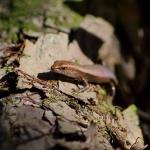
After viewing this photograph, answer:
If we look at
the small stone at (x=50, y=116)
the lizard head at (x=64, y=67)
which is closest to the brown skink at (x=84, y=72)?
the lizard head at (x=64, y=67)

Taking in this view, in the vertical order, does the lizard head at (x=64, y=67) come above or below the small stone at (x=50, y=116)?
above

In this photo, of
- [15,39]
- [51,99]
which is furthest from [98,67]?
[51,99]

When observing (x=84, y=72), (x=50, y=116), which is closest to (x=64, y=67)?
(x=84, y=72)

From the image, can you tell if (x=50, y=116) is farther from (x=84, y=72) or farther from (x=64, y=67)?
(x=84, y=72)

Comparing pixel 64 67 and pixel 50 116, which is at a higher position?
pixel 64 67

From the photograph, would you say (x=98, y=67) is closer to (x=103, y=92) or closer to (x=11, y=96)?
(x=103, y=92)

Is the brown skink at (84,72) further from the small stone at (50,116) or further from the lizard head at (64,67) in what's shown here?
the small stone at (50,116)

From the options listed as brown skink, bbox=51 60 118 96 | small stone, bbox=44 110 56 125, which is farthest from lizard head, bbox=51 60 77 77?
small stone, bbox=44 110 56 125

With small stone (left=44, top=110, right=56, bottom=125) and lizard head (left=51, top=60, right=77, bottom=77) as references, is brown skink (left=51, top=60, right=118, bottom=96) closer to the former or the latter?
lizard head (left=51, top=60, right=77, bottom=77)
